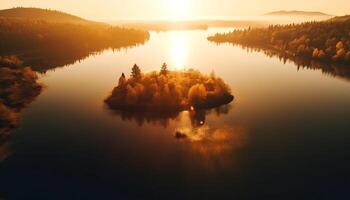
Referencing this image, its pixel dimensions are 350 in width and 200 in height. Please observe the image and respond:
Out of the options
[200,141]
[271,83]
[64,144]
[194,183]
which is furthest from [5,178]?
[271,83]

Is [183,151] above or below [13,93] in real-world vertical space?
below

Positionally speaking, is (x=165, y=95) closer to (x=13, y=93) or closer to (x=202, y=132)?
(x=202, y=132)

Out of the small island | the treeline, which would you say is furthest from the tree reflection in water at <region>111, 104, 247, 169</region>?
A: the treeline

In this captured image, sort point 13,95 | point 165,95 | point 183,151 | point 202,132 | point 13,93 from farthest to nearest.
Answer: point 13,93 < point 13,95 < point 165,95 < point 202,132 < point 183,151

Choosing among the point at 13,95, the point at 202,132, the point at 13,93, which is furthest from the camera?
the point at 13,93

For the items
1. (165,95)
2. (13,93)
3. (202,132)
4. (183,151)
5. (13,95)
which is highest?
(165,95)

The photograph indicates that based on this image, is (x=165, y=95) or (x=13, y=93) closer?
(x=165, y=95)

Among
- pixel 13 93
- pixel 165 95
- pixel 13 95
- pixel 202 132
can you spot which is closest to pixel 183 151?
pixel 202 132
